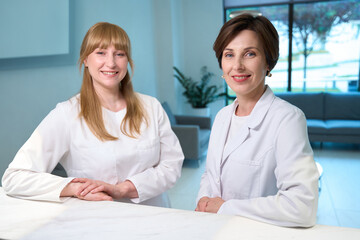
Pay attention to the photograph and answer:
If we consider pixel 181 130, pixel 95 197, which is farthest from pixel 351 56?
pixel 95 197

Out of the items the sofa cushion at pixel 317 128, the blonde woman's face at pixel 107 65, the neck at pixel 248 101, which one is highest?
the blonde woman's face at pixel 107 65

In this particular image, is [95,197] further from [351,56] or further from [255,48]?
[351,56]

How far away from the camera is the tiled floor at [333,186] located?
11.3 feet

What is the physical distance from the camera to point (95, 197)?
1376 millimetres

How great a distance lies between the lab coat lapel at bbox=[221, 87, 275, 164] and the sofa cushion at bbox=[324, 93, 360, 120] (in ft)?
17.1

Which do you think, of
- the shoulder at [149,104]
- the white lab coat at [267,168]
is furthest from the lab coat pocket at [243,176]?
the shoulder at [149,104]

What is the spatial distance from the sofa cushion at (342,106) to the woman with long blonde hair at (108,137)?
505 centimetres

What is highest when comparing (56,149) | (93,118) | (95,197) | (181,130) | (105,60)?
(105,60)

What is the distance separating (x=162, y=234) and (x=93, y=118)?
844 mm

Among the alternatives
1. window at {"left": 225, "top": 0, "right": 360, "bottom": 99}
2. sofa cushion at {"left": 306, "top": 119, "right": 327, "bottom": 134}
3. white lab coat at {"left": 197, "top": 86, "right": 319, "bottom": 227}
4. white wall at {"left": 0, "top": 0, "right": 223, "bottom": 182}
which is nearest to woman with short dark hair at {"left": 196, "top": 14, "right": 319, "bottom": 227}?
white lab coat at {"left": 197, "top": 86, "right": 319, "bottom": 227}

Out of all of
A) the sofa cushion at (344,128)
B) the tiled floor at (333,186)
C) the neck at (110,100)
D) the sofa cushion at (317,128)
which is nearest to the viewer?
the neck at (110,100)

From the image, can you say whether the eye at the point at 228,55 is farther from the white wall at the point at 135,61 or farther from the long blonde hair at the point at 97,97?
the white wall at the point at 135,61

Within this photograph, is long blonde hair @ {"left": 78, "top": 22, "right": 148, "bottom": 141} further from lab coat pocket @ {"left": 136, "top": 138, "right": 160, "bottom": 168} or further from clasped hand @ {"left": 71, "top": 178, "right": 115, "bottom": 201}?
clasped hand @ {"left": 71, "top": 178, "right": 115, "bottom": 201}

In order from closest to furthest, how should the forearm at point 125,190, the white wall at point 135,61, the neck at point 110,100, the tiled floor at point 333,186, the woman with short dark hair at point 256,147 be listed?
the woman with short dark hair at point 256,147 → the forearm at point 125,190 → the neck at point 110,100 → the white wall at point 135,61 → the tiled floor at point 333,186
